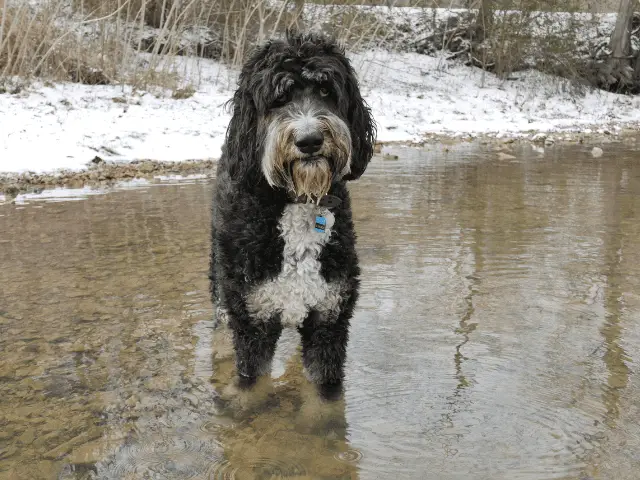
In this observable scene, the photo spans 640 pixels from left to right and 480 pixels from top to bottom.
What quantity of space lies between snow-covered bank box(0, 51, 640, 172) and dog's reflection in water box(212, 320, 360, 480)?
66.1 inches

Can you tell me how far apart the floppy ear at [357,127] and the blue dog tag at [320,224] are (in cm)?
28

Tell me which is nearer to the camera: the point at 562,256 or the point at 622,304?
the point at 622,304

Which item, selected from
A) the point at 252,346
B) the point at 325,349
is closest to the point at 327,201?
the point at 325,349

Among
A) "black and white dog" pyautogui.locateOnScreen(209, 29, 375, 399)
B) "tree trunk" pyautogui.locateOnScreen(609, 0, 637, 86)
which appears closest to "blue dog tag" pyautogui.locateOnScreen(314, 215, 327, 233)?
"black and white dog" pyautogui.locateOnScreen(209, 29, 375, 399)

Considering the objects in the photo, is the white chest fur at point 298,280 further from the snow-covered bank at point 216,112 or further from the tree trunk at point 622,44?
the tree trunk at point 622,44

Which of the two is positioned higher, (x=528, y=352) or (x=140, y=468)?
(x=528, y=352)

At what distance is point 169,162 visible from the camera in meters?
12.0

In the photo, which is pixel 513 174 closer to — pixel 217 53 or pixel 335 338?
pixel 335 338

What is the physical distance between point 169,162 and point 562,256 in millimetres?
7870

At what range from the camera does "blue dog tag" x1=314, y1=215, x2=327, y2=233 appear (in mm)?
3404

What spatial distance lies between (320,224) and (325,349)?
2.23 feet

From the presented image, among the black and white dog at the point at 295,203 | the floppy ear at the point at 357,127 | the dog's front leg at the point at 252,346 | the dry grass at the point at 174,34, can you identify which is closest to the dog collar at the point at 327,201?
the black and white dog at the point at 295,203

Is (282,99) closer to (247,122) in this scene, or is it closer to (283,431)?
(247,122)

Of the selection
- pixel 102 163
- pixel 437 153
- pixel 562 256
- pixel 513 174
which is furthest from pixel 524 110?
pixel 562 256
